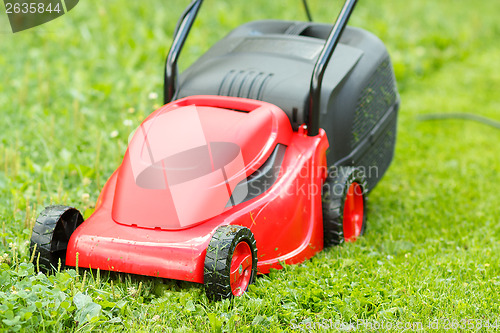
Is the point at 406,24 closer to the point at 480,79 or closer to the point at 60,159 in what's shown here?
the point at 480,79

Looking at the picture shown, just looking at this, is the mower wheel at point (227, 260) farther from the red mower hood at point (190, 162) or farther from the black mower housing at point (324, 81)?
the black mower housing at point (324, 81)

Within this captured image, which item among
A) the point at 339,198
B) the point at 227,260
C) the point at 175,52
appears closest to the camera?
the point at 227,260

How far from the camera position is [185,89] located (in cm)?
277

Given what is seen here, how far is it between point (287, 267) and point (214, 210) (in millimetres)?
382

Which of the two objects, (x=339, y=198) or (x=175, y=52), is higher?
(x=175, y=52)

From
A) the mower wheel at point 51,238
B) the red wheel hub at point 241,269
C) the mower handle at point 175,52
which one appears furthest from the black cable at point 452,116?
the mower wheel at point 51,238

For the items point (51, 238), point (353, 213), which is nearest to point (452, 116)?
point (353, 213)

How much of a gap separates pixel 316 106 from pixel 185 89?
57 centimetres

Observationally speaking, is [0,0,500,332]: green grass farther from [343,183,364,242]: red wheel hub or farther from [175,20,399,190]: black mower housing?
[175,20,399,190]: black mower housing

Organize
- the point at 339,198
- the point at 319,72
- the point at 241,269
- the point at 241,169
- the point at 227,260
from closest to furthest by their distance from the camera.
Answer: the point at 227,260, the point at 241,269, the point at 241,169, the point at 319,72, the point at 339,198

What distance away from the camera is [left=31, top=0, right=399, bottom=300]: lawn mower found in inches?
85.6

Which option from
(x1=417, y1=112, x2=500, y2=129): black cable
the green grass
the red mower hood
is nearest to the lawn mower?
the red mower hood

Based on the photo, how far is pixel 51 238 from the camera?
221 centimetres

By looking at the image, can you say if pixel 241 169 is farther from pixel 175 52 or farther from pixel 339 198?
pixel 175 52
